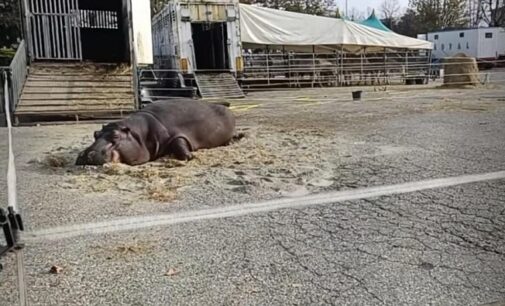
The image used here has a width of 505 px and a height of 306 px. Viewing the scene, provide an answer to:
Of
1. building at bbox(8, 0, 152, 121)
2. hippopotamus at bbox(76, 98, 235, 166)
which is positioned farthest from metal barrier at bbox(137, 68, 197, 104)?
hippopotamus at bbox(76, 98, 235, 166)

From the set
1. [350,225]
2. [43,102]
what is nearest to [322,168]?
[350,225]

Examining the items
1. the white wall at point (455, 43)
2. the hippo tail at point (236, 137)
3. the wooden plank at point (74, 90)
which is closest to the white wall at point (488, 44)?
the white wall at point (455, 43)

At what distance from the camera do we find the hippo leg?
21.1 feet

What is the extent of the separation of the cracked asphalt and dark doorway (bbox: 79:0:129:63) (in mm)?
12125

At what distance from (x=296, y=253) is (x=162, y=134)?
3.58 metres

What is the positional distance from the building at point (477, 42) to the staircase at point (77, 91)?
35.3 meters

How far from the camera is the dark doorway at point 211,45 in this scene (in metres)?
18.7

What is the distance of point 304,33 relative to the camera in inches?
853

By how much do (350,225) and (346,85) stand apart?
21.4 m

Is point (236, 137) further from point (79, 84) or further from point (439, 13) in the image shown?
point (439, 13)

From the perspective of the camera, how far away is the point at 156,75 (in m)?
21.9

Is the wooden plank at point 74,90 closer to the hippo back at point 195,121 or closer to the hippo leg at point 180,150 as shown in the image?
the hippo back at point 195,121

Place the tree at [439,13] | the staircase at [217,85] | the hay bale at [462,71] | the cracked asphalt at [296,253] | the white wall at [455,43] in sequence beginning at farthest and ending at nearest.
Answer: the tree at [439,13] → the white wall at [455,43] → the hay bale at [462,71] → the staircase at [217,85] → the cracked asphalt at [296,253]

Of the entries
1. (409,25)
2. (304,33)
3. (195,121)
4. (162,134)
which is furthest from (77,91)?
(409,25)
